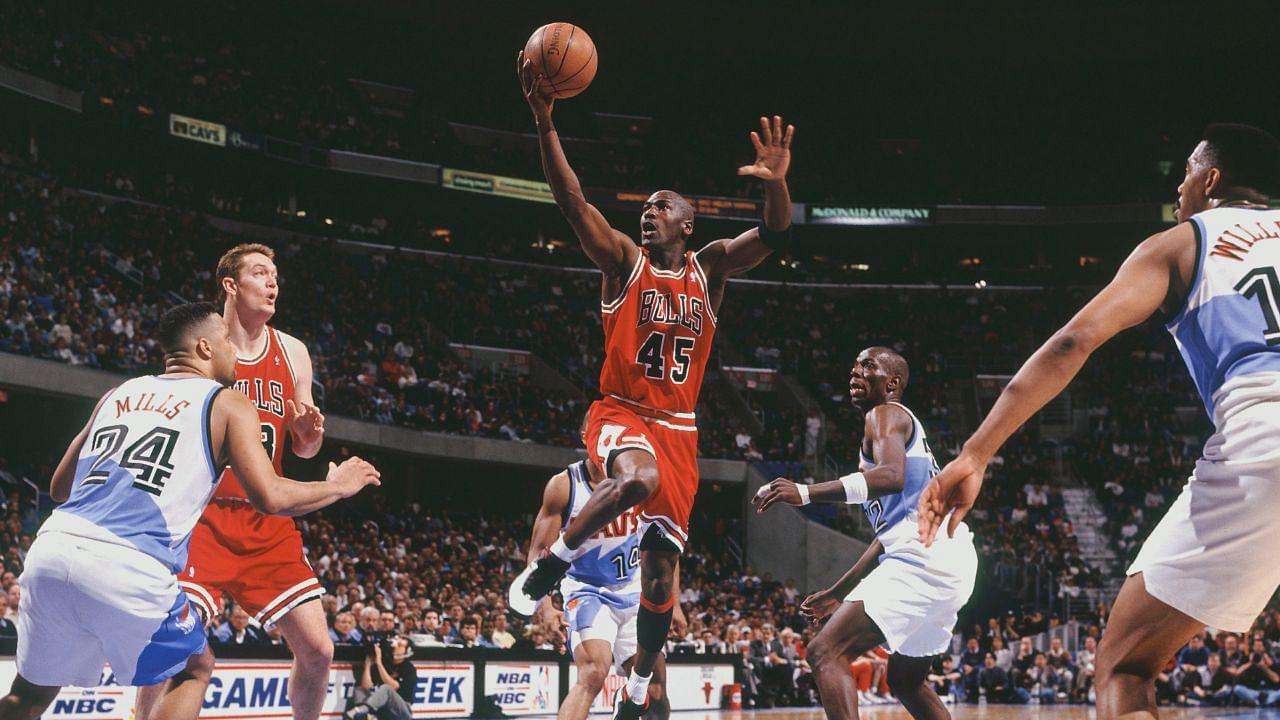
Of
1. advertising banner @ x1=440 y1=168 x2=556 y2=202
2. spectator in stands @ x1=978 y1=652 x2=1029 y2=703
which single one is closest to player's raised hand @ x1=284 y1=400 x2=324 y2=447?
spectator in stands @ x1=978 y1=652 x2=1029 y2=703

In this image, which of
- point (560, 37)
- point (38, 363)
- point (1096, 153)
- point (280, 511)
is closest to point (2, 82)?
point (38, 363)

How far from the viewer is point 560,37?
6512 mm

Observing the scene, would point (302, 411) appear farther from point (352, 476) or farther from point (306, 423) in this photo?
point (352, 476)

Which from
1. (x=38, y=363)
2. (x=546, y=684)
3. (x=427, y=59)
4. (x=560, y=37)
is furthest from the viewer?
(x=427, y=59)

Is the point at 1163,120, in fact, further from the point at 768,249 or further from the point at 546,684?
the point at 768,249

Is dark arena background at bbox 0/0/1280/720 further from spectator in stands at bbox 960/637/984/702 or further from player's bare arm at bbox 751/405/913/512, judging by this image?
player's bare arm at bbox 751/405/913/512

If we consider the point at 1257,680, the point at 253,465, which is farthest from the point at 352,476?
the point at 1257,680

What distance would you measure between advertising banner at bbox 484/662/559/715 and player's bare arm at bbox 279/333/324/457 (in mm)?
8078

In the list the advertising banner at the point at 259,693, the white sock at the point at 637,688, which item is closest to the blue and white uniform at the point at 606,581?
the white sock at the point at 637,688

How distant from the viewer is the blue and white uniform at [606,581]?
744cm

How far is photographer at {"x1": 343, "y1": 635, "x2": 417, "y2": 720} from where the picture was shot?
11555 millimetres

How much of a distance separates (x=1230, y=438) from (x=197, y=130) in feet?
86.9

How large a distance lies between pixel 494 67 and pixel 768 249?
30.7 metres

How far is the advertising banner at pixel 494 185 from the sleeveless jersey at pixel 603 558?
24.4 meters
